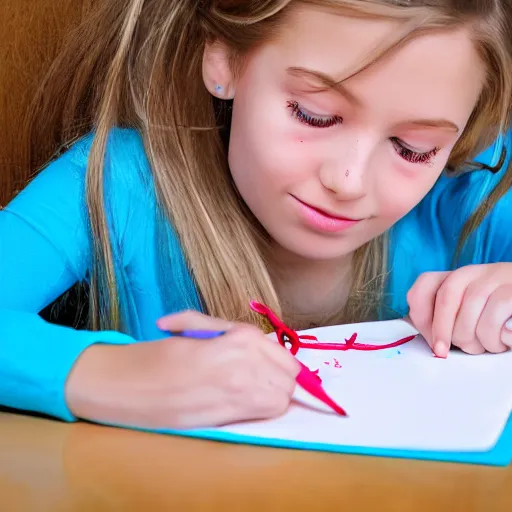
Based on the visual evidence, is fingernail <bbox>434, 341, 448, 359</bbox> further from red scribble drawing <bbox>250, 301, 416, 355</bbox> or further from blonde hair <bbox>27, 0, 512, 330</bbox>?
blonde hair <bbox>27, 0, 512, 330</bbox>

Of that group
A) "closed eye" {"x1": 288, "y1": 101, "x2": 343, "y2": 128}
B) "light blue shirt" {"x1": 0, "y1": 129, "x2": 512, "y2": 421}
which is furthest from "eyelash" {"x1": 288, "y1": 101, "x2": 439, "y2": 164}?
"light blue shirt" {"x1": 0, "y1": 129, "x2": 512, "y2": 421}

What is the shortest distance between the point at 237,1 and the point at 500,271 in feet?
1.24

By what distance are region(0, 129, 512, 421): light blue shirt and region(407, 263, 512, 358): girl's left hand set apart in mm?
278

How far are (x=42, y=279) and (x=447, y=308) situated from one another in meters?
0.39

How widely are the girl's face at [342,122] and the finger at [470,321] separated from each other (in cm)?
13

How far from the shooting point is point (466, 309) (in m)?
0.87

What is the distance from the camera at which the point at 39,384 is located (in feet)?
2.33

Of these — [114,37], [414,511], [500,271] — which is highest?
[114,37]

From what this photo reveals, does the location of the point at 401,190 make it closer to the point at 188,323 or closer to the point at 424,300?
the point at 424,300

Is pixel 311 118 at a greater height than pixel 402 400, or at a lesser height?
greater

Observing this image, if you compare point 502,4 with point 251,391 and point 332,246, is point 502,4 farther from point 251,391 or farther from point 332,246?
point 251,391

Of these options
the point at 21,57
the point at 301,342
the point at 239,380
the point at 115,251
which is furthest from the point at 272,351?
the point at 21,57

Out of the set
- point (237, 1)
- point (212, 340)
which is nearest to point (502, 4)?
point (237, 1)

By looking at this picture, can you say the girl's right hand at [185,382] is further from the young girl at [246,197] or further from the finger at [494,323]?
the finger at [494,323]
